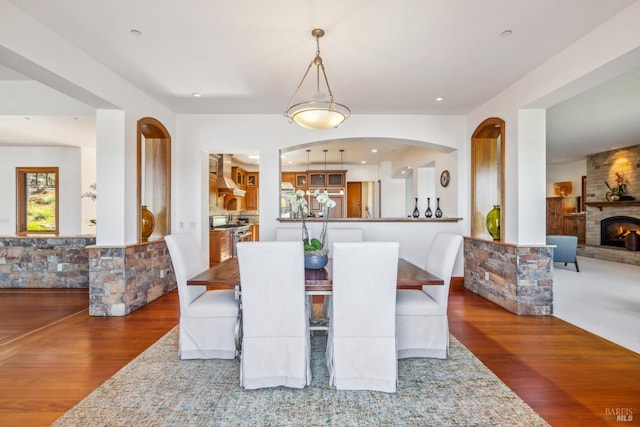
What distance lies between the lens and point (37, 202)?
6.80 meters

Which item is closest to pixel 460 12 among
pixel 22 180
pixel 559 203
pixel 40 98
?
pixel 40 98

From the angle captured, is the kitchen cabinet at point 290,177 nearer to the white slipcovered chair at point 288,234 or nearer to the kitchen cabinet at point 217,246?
the kitchen cabinet at point 217,246

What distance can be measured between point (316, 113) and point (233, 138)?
243 cm

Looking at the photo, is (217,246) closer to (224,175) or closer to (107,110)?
(224,175)

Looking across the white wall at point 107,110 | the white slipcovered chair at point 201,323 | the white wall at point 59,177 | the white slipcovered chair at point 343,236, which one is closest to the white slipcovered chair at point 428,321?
the white slipcovered chair at point 343,236

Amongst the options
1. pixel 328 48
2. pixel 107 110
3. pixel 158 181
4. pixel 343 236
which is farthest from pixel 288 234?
pixel 107 110

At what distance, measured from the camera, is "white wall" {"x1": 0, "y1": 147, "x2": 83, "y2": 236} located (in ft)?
22.0

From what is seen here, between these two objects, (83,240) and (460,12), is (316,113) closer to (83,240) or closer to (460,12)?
(460,12)

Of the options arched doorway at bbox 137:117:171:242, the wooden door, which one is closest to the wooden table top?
arched doorway at bbox 137:117:171:242

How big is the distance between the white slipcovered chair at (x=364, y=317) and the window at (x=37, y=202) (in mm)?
7602

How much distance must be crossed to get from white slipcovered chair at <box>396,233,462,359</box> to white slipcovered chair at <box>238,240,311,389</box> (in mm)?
829

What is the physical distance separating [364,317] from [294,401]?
26.5 inches

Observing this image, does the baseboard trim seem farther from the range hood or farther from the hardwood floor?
the range hood

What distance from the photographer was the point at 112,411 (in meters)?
1.82
